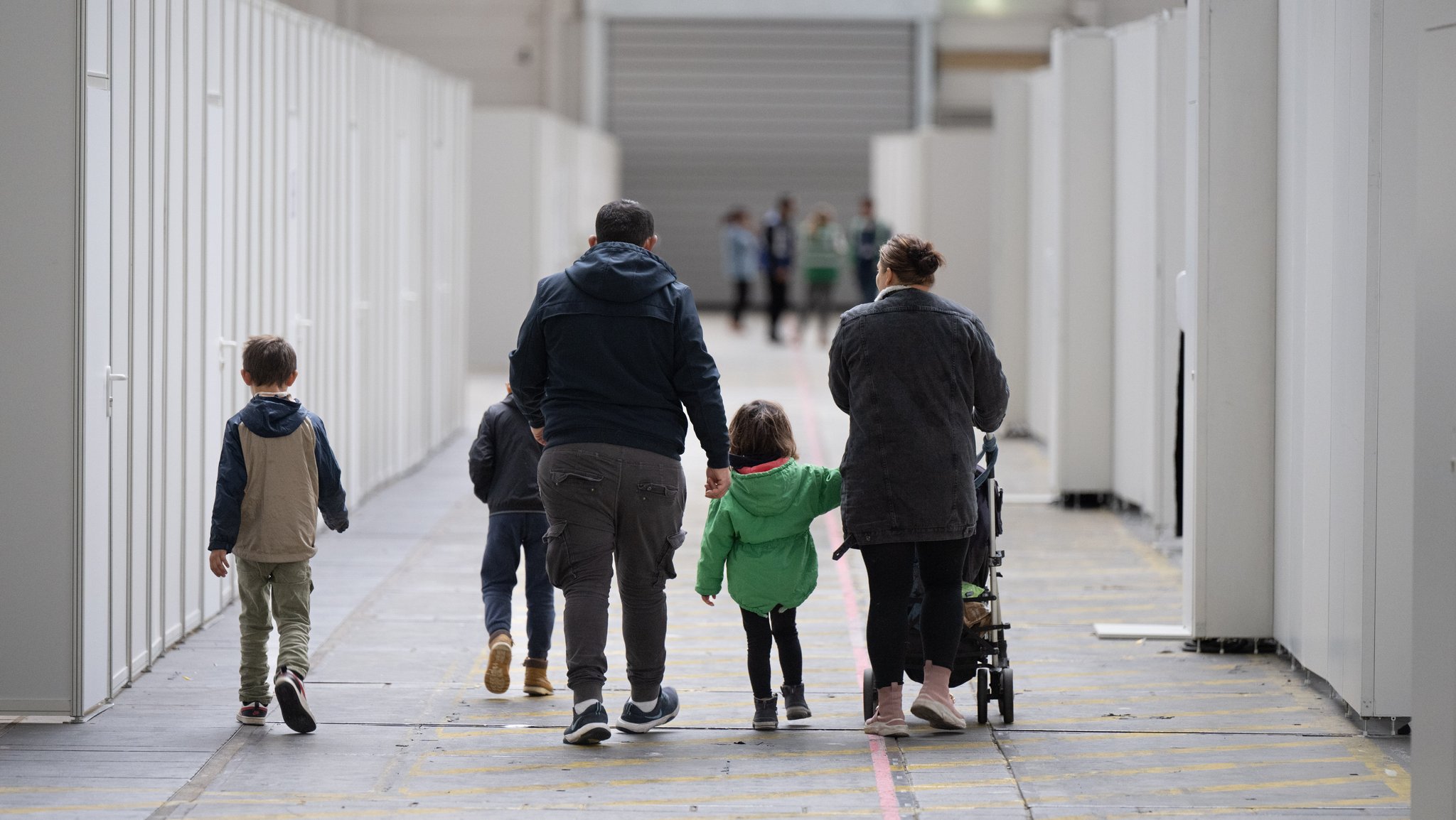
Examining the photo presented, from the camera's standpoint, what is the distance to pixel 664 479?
208 inches

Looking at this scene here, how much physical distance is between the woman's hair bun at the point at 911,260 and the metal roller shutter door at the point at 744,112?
23098 mm

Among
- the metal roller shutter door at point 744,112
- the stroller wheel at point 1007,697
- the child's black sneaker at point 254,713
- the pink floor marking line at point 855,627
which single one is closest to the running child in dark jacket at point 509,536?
the child's black sneaker at point 254,713

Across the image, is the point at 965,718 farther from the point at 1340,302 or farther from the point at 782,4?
the point at 782,4

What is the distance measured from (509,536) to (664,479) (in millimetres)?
1040

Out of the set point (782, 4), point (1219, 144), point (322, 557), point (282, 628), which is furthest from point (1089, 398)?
point (782, 4)

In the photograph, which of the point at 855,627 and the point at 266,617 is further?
the point at 855,627

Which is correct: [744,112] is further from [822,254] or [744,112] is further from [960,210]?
[960,210]

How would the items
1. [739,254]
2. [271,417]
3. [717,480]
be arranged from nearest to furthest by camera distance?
[717,480] → [271,417] → [739,254]

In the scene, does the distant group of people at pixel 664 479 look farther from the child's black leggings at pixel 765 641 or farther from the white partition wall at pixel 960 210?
the white partition wall at pixel 960 210

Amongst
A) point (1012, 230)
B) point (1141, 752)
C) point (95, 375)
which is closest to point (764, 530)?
point (1141, 752)

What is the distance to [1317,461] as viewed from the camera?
5926mm

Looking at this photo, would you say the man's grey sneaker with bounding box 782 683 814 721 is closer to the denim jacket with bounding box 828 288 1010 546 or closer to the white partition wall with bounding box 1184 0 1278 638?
the denim jacket with bounding box 828 288 1010 546

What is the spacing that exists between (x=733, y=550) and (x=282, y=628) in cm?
149

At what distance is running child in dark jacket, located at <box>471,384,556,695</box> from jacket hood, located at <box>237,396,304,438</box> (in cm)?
70
